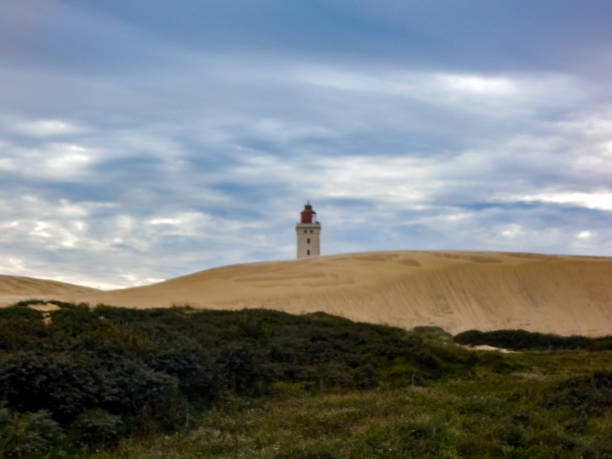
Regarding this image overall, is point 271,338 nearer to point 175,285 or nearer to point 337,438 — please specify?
point 337,438

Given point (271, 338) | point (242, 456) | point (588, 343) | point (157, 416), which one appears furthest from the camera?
point (588, 343)

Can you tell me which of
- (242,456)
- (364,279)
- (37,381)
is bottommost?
(242,456)

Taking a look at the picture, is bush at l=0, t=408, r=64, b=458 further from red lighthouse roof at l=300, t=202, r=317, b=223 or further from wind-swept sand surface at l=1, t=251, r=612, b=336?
red lighthouse roof at l=300, t=202, r=317, b=223

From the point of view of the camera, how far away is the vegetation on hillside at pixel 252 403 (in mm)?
8641

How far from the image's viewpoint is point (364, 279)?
4669 centimetres

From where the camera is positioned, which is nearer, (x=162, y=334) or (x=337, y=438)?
(x=337, y=438)

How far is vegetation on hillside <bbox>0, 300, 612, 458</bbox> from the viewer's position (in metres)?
Answer: 8.64

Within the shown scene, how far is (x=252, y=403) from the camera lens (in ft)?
43.0

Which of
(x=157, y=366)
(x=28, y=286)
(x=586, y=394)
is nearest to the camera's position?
(x=586, y=394)

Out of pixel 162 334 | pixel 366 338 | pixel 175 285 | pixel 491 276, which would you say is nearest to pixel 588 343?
pixel 366 338

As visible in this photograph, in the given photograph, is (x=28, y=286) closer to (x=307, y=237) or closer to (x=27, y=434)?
(x=307, y=237)

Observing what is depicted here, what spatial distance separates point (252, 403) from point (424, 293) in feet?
105

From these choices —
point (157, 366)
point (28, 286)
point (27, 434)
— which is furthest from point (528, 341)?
point (28, 286)

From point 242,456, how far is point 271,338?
12.1 metres
